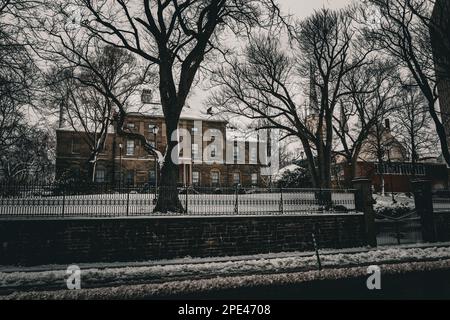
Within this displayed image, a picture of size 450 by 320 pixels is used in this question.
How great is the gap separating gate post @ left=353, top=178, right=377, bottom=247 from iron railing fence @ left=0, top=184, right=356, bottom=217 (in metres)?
0.27

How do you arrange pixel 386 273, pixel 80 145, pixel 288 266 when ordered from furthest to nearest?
1. pixel 80 145
2. pixel 288 266
3. pixel 386 273

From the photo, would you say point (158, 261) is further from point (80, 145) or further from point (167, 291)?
point (80, 145)

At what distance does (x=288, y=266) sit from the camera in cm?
955

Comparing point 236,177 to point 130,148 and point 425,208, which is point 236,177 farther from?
point 425,208

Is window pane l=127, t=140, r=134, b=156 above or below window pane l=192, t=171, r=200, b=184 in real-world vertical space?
above

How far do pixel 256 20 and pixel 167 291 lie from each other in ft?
38.8

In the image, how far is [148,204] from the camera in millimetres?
11812

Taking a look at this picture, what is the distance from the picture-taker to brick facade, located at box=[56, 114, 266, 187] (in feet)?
113

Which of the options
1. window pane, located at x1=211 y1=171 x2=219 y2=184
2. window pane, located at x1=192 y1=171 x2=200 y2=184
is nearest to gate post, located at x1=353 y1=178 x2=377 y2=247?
window pane, located at x1=192 y1=171 x2=200 y2=184

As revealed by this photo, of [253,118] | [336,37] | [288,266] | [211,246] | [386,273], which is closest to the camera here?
[386,273]

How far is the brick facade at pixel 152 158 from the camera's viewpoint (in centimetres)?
3450

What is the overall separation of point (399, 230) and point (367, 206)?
2.15m

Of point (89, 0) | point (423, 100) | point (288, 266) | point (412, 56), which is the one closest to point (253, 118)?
point (412, 56)

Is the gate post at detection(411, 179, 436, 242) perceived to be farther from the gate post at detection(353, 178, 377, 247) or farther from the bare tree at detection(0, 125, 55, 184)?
the bare tree at detection(0, 125, 55, 184)
